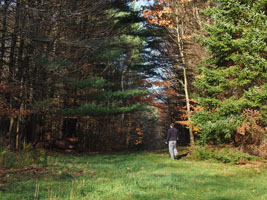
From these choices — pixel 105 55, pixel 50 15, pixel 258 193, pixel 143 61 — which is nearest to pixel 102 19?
pixel 105 55

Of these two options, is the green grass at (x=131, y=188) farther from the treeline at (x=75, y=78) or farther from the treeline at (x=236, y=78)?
the treeline at (x=75, y=78)

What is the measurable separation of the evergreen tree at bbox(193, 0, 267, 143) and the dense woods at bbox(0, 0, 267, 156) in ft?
0.16

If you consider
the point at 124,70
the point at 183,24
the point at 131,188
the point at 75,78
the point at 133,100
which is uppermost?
the point at 183,24

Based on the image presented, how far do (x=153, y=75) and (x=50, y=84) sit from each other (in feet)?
40.0

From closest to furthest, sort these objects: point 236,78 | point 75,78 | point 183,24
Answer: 1. point 236,78
2. point 75,78
3. point 183,24

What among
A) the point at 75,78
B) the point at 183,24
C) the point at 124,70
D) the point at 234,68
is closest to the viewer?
the point at 234,68

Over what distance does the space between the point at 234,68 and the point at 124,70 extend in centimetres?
1557

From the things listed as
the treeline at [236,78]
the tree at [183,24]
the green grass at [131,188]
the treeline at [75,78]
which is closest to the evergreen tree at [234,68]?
the treeline at [236,78]

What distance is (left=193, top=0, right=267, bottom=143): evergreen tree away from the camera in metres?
11.4

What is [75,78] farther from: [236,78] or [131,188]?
[131,188]

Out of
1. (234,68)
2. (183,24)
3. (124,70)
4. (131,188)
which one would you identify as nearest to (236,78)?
(234,68)

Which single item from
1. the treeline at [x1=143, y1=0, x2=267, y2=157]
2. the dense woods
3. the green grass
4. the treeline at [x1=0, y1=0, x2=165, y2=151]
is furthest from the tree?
the green grass

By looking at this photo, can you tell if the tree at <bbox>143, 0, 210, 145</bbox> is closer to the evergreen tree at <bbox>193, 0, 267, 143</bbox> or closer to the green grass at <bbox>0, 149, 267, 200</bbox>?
the evergreen tree at <bbox>193, 0, 267, 143</bbox>

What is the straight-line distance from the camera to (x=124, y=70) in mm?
26766
